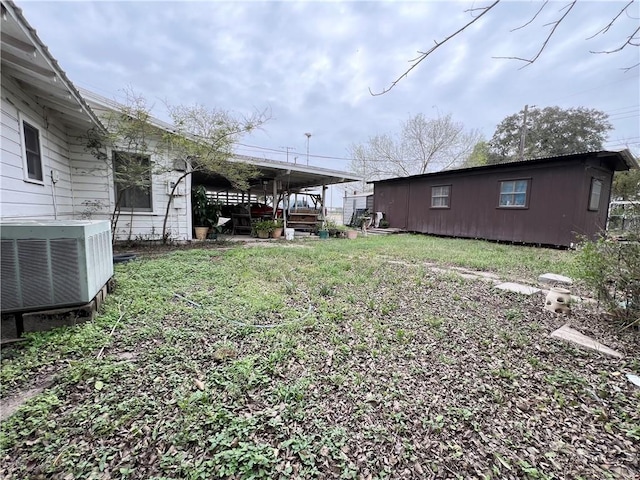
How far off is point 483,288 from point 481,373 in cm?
219

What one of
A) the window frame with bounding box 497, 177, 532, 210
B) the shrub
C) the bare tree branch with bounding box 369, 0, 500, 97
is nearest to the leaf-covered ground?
the shrub

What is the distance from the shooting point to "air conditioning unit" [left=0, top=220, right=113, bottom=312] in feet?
6.27

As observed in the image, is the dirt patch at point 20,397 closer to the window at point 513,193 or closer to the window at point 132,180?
the window at point 132,180

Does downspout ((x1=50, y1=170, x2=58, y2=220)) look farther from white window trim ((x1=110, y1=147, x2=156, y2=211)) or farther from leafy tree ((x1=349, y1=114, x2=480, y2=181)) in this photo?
leafy tree ((x1=349, y1=114, x2=480, y2=181))

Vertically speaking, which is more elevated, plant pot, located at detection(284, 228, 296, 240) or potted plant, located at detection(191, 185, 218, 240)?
potted plant, located at detection(191, 185, 218, 240)

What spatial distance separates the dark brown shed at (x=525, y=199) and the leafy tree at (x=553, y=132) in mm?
15644

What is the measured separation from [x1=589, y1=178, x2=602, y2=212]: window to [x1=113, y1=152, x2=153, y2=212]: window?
1144 centimetres

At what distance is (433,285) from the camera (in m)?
3.83

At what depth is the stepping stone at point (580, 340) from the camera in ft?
7.06

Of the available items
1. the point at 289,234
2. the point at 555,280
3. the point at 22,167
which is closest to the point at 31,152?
the point at 22,167

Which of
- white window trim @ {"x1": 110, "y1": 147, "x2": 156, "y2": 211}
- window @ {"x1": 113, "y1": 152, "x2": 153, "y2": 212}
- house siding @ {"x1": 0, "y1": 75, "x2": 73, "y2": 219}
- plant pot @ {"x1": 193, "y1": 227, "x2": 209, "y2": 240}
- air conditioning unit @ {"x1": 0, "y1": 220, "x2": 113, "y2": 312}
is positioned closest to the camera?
air conditioning unit @ {"x1": 0, "y1": 220, "x2": 113, "y2": 312}

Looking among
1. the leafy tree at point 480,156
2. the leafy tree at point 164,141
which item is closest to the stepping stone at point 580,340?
A: the leafy tree at point 164,141

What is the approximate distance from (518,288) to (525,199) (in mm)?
6270

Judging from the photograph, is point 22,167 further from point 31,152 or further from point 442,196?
point 442,196
